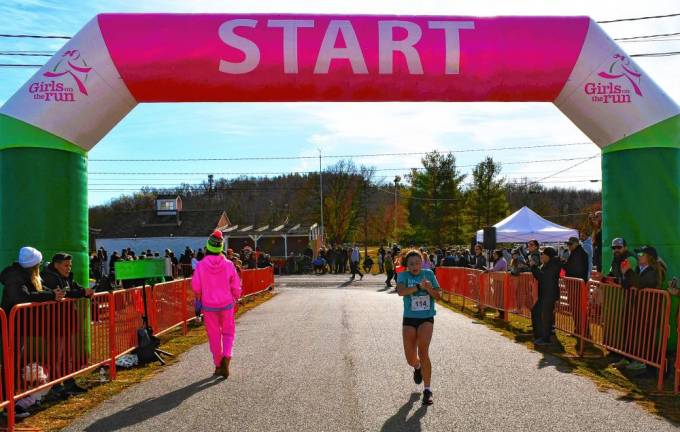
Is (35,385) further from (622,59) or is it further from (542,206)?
(542,206)

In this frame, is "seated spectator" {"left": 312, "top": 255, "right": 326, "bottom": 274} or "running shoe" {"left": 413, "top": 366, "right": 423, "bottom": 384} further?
"seated spectator" {"left": 312, "top": 255, "right": 326, "bottom": 274}

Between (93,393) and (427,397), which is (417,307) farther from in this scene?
(93,393)

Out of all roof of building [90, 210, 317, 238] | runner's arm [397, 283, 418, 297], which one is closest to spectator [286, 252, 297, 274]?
roof of building [90, 210, 317, 238]

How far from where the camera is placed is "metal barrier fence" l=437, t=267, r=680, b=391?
8234 mm

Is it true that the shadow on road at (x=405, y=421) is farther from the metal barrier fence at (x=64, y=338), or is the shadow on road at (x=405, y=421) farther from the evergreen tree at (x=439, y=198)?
the evergreen tree at (x=439, y=198)

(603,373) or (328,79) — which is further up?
(328,79)

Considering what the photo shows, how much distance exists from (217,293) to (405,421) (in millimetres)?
3617

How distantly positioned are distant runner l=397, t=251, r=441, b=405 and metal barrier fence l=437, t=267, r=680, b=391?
284cm

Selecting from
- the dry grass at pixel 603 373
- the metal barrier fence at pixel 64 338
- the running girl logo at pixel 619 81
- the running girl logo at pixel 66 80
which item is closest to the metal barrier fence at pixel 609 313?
the dry grass at pixel 603 373

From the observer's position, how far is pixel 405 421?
6.17 metres

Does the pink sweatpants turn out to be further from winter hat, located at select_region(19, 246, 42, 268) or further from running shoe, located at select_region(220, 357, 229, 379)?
winter hat, located at select_region(19, 246, 42, 268)

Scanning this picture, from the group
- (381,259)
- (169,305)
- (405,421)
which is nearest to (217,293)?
(405,421)

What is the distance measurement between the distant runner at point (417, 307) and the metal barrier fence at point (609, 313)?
9.33 ft

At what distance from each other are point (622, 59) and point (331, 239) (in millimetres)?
67159
